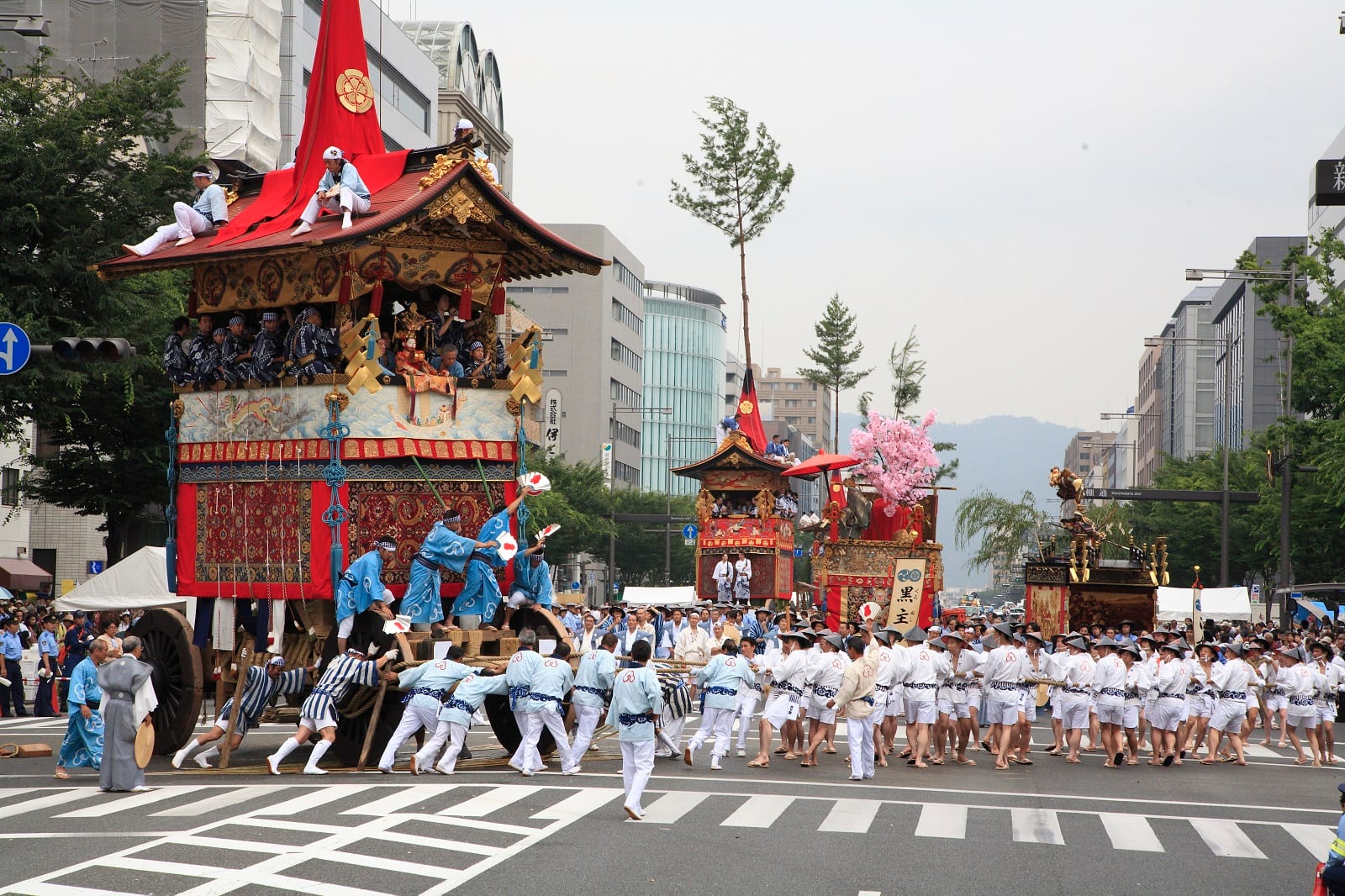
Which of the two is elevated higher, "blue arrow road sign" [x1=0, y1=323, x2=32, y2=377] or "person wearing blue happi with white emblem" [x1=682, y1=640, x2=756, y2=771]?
"blue arrow road sign" [x1=0, y1=323, x2=32, y2=377]

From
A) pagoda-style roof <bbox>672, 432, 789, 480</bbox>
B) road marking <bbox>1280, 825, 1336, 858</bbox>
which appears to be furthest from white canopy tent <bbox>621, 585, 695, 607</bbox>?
road marking <bbox>1280, 825, 1336, 858</bbox>

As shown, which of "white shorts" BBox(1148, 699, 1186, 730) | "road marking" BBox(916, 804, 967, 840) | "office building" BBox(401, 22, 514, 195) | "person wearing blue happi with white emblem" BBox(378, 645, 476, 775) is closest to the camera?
"road marking" BBox(916, 804, 967, 840)

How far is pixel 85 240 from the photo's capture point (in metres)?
24.7

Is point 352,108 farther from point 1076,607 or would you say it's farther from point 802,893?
point 1076,607

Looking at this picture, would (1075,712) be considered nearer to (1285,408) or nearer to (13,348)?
(13,348)

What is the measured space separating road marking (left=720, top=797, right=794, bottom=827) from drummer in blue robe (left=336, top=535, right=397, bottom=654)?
4.75m

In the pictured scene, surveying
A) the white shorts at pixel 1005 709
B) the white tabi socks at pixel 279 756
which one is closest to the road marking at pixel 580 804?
the white tabi socks at pixel 279 756

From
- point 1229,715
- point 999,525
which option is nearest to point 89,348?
point 1229,715

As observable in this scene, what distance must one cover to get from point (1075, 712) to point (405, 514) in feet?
32.2

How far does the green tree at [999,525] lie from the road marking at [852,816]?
57212 millimetres

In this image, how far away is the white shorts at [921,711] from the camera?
63.6ft

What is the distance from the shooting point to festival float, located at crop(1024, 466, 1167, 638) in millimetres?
34719

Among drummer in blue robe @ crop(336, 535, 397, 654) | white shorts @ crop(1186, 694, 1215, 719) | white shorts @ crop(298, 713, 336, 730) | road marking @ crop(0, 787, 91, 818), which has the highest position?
drummer in blue robe @ crop(336, 535, 397, 654)

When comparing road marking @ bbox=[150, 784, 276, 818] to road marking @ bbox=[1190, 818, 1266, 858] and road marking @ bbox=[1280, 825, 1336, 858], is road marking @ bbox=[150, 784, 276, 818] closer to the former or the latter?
road marking @ bbox=[1190, 818, 1266, 858]
